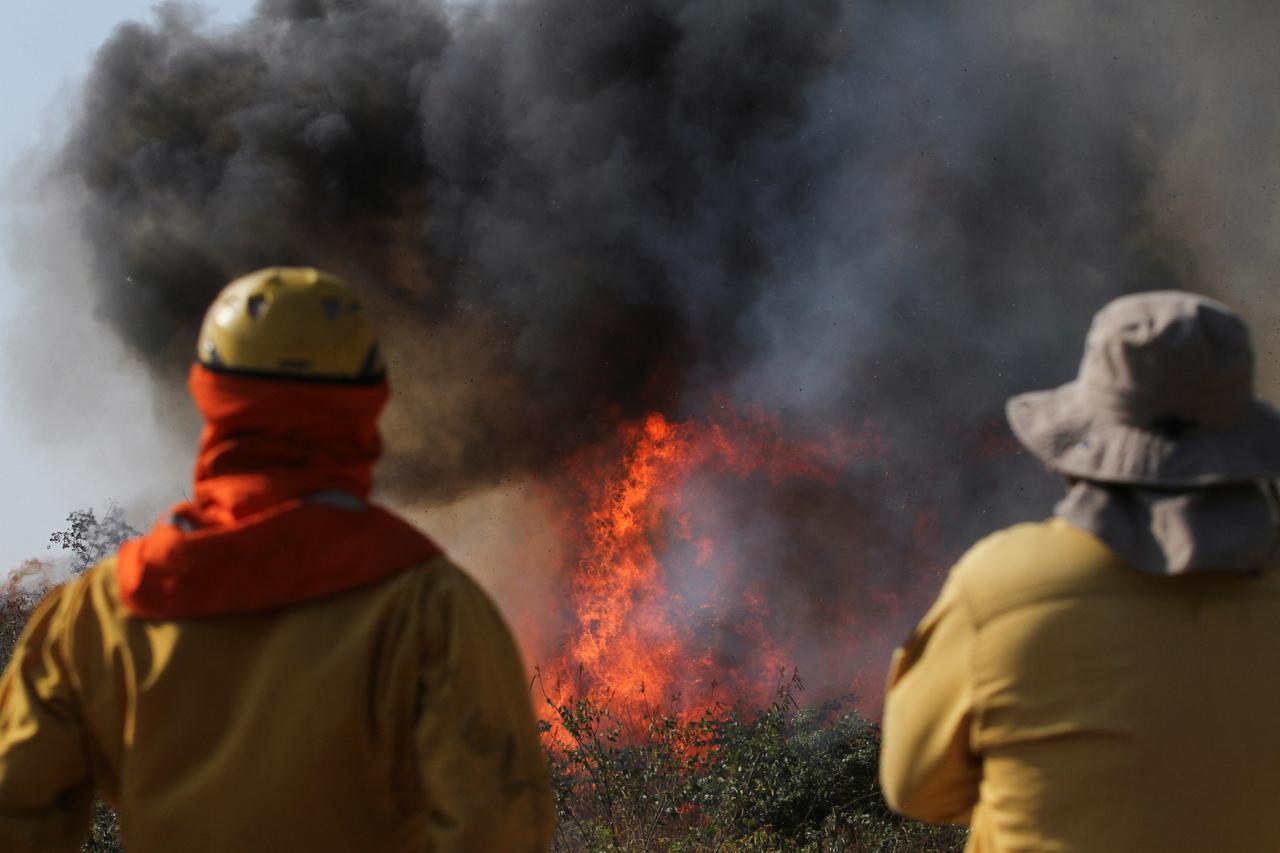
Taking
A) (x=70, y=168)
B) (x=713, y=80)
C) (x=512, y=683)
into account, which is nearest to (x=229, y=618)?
(x=512, y=683)

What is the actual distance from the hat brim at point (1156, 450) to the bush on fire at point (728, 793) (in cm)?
393

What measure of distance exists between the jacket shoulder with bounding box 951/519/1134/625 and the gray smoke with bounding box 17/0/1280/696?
13763 mm

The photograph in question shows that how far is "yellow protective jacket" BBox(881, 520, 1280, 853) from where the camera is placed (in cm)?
191

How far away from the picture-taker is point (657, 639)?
15625 mm

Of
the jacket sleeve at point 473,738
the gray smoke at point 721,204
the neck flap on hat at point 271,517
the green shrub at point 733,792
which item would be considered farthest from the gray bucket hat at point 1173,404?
the gray smoke at point 721,204

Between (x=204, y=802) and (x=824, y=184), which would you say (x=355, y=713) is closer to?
(x=204, y=802)

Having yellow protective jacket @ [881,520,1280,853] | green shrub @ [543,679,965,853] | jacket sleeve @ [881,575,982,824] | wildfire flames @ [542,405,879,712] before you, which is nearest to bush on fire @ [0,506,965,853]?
green shrub @ [543,679,965,853]

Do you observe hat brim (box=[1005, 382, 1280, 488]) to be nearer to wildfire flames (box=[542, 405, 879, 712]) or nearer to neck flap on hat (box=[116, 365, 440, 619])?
neck flap on hat (box=[116, 365, 440, 619])

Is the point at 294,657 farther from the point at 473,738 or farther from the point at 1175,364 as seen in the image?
the point at 1175,364

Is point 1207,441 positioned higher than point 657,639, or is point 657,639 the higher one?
point 1207,441

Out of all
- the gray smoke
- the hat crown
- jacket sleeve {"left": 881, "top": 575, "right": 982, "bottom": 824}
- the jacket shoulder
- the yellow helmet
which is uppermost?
the gray smoke

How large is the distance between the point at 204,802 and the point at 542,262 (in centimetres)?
1607

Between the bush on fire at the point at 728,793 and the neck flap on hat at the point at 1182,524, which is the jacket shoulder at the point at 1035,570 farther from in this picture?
the bush on fire at the point at 728,793

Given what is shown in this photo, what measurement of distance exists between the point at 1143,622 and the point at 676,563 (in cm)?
1426
